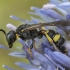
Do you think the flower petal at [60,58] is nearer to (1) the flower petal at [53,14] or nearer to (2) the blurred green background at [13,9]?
(1) the flower petal at [53,14]

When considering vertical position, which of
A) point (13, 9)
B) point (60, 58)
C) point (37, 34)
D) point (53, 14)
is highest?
point (13, 9)

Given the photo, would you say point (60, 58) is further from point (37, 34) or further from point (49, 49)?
point (37, 34)

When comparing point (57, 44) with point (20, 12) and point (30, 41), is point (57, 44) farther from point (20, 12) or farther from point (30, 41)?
point (20, 12)

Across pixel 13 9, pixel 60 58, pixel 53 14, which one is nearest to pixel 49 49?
pixel 60 58

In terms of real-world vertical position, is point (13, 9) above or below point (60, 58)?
above

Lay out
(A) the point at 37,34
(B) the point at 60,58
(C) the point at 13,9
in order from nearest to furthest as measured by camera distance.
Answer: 1. (B) the point at 60,58
2. (A) the point at 37,34
3. (C) the point at 13,9

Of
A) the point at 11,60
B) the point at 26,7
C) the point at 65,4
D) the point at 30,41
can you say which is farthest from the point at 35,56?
the point at 26,7

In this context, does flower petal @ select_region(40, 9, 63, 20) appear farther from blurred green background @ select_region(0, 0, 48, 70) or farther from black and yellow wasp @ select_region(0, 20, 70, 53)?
blurred green background @ select_region(0, 0, 48, 70)

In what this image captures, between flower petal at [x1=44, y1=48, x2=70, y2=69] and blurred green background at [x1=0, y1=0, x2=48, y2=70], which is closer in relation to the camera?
flower petal at [x1=44, y1=48, x2=70, y2=69]

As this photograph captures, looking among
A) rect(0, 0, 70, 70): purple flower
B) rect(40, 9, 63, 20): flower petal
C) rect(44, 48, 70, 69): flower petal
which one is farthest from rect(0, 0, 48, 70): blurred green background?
rect(44, 48, 70, 69): flower petal

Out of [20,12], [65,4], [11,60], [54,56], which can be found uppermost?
[20,12]

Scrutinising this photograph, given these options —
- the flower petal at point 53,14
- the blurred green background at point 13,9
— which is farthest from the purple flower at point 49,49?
the blurred green background at point 13,9
